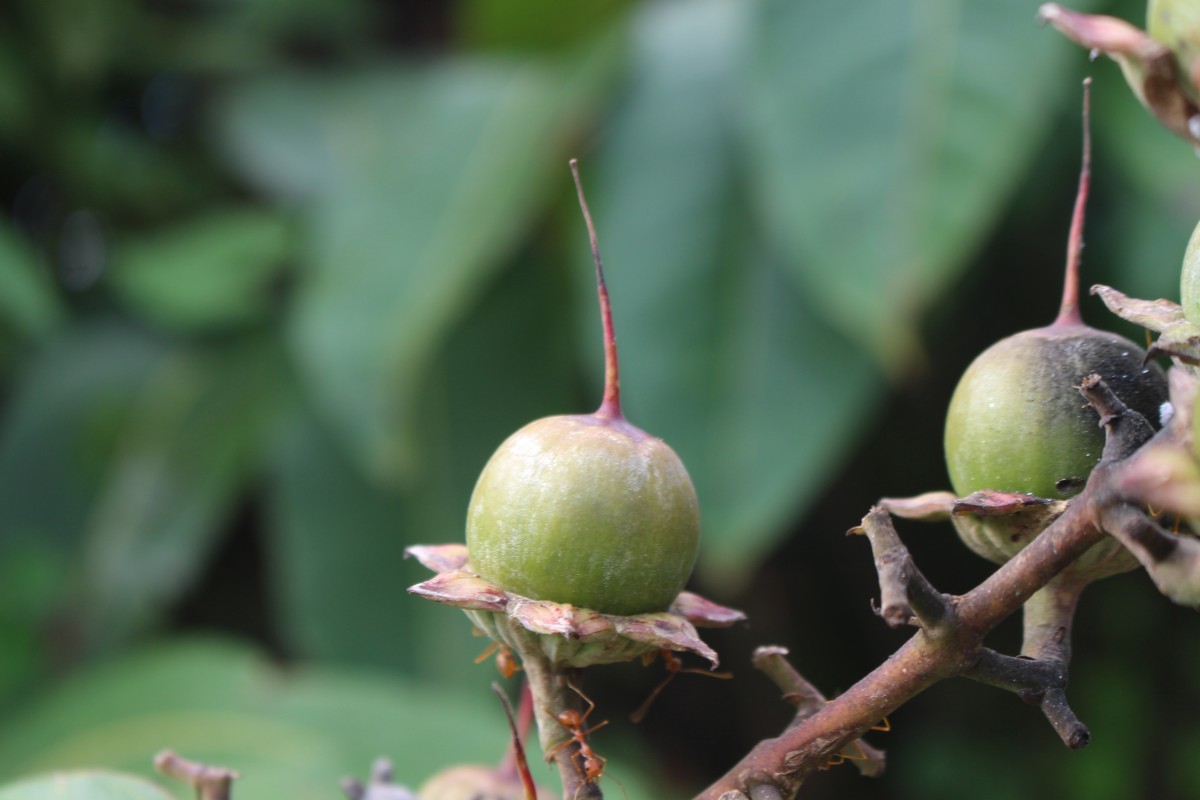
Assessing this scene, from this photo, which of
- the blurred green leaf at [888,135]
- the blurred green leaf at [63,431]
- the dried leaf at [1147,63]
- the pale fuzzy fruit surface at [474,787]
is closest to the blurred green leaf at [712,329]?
the blurred green leaf at [888,135]

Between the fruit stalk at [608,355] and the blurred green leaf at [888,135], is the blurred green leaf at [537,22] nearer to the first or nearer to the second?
the blurred green leaf at [888,135]

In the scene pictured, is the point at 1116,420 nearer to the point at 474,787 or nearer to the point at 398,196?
the point at 474,787

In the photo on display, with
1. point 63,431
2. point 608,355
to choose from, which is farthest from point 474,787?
point 63,431

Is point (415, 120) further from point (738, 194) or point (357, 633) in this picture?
point (357, 633)

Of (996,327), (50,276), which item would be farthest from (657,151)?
(50,276)

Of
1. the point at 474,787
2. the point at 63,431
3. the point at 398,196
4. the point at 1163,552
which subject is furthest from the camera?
the point at 63,431
